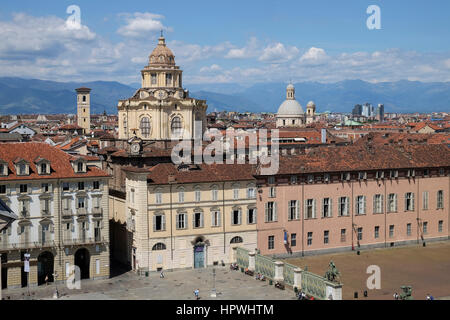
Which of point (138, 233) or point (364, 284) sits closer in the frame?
point (364, 284)

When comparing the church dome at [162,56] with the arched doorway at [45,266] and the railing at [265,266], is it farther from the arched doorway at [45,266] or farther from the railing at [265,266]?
the arched doorway at [45,266]

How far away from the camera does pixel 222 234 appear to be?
240ft

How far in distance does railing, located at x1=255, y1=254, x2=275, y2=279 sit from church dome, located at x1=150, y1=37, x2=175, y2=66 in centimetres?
Result: 3702

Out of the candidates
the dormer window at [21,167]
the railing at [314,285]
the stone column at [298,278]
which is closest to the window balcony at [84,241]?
the dormer window at [21,167]

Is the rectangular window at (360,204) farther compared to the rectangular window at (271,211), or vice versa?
the rectangular window at (360,204)

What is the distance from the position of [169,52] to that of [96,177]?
111 ft

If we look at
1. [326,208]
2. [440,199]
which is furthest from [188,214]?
[440,199]

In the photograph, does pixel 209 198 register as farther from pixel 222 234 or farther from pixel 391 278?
pixel 391 278

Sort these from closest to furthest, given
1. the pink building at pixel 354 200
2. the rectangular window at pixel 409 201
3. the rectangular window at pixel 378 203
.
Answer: the pink building at pixel 354 200, the rectangular window at pixel 378 203, the rectangular window at pixel 409 201

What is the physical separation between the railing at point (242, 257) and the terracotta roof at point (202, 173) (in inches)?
307

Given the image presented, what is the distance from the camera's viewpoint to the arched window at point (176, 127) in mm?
92750

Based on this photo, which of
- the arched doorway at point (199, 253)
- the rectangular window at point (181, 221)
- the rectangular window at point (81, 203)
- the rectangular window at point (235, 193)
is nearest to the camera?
the rectangular window at point (81, 203)

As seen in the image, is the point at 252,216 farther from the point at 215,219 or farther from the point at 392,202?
the point at 392,202

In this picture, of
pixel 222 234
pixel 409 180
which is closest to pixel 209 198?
pixel 222 234
